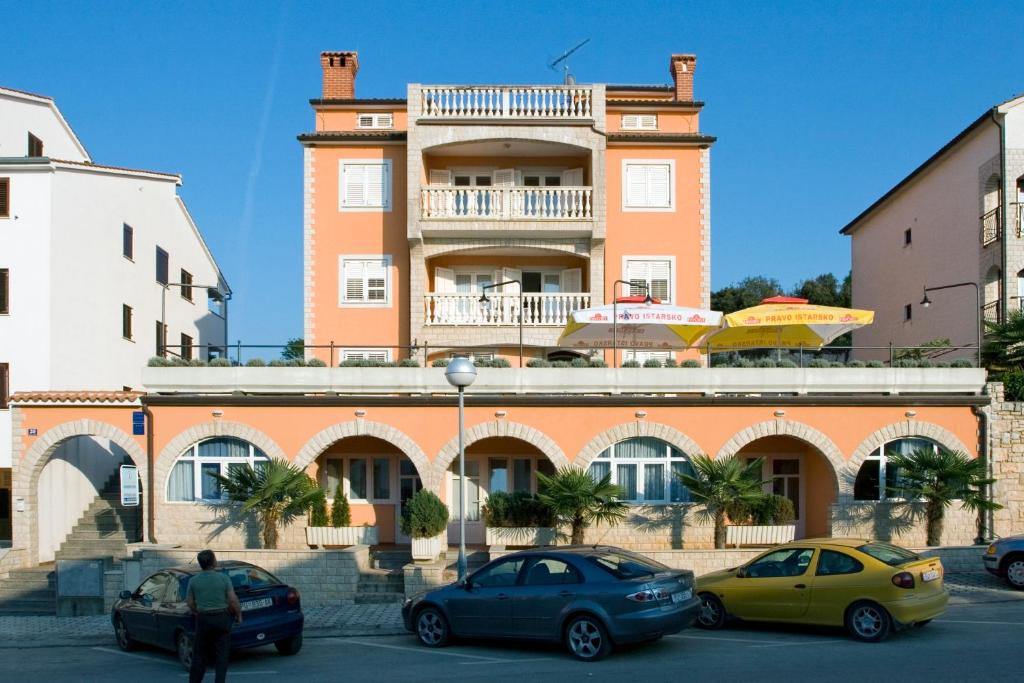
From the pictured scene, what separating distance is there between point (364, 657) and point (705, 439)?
9616 millimetres

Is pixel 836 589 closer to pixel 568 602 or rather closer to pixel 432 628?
pixel 568 602

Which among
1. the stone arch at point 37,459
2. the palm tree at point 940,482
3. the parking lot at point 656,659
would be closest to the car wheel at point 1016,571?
the palm tree at point 940,482

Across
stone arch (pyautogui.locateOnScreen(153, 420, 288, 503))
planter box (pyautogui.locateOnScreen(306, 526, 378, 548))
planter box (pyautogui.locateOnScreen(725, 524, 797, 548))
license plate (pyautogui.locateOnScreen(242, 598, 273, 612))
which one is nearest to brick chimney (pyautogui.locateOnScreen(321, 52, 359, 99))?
stone arch (pyautogui.locateOnScreen(153, 420, 288, 503))

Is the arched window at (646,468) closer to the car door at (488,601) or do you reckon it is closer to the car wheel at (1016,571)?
the car wheel at (1016,571)

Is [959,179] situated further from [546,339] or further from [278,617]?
[278,617]

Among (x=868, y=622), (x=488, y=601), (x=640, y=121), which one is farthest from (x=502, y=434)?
(x=640, y=121)

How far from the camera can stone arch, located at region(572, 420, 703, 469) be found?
20234 millimetres

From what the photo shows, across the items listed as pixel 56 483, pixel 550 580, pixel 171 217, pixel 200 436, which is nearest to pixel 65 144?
pixel 171 217

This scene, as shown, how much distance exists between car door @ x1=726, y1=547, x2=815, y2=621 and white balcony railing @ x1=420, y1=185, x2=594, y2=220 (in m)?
14.3

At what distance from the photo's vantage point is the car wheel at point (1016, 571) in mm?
17062

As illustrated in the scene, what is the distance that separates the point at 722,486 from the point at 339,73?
1798 cm

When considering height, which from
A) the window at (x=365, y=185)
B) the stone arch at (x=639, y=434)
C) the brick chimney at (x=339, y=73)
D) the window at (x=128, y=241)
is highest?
the brick chimney at (x=339, y=73)

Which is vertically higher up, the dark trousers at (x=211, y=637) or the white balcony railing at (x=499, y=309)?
the white balcony railing at (x=499, y=309)

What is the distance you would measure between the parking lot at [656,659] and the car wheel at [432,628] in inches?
5.9
